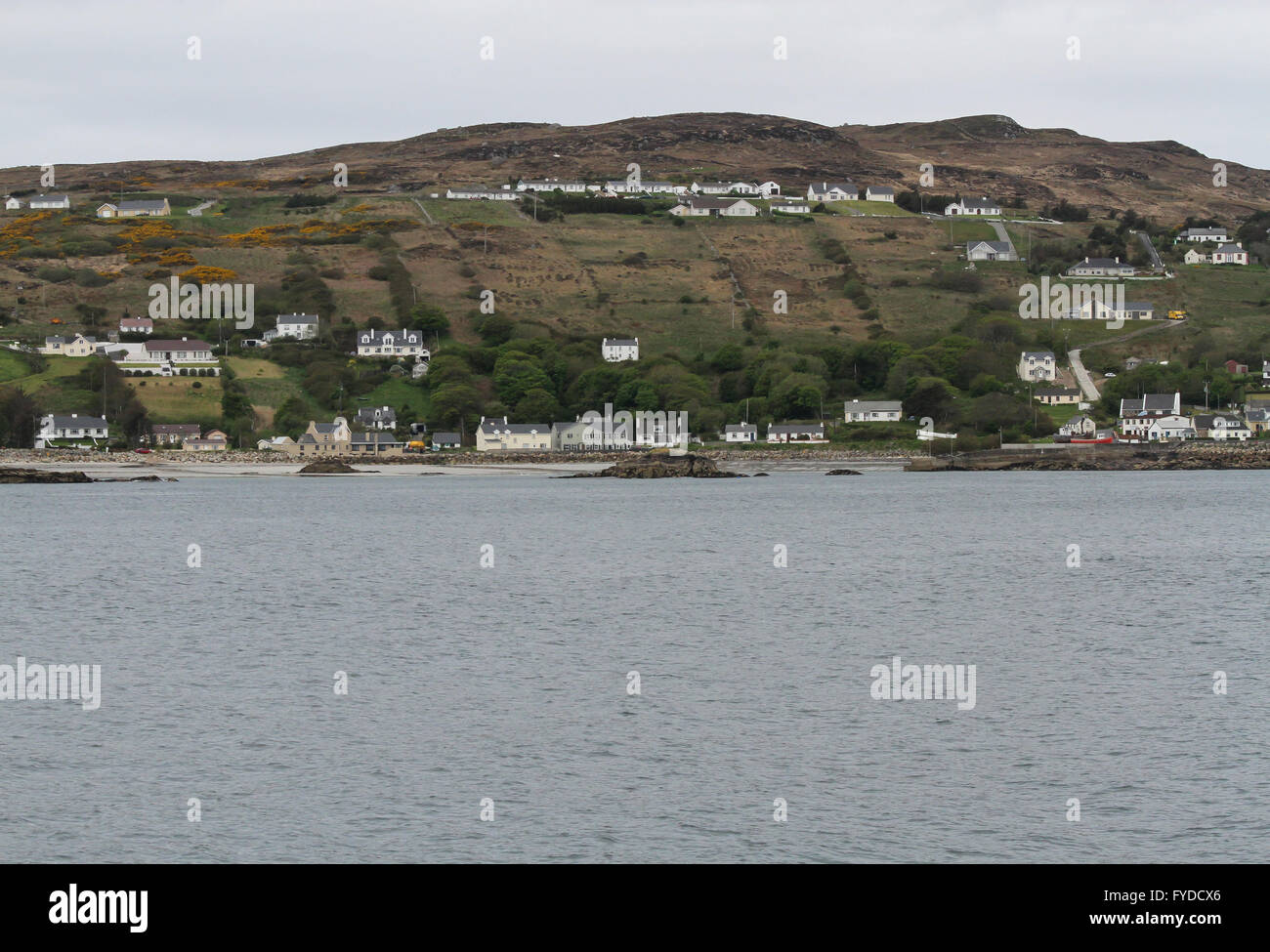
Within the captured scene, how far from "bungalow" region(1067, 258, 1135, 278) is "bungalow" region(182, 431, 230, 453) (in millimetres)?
100879

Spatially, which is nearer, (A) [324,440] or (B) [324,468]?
(B) [324,468]

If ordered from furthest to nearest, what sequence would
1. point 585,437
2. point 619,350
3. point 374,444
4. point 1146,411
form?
point 619,350 < point 585,437 < point 374,444 < point 1146,411

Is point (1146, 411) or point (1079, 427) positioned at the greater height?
point (1146, 411)

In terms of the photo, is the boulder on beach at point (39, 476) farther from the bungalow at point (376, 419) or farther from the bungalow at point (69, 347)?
the bungalow at point (376, 419)

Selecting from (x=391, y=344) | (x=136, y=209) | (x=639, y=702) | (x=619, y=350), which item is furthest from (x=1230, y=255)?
(x=639, y=702)

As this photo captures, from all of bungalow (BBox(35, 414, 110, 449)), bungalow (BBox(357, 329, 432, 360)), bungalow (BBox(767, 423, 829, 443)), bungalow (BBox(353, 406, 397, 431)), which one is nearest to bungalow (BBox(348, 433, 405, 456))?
A: bungalow (BBox(353, 406, 397, 431))

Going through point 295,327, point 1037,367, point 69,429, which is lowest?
point 69,429

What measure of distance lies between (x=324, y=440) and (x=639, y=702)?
94.4 metres

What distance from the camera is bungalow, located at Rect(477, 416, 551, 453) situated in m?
120

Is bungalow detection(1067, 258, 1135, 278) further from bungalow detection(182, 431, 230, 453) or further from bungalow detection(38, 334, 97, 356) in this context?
bungalow detection(38, 334, 97, 356)

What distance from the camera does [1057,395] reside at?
4902 inches

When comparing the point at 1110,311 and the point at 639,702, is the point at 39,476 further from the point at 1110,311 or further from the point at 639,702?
the point at 1110,311
